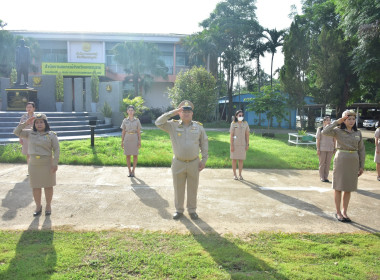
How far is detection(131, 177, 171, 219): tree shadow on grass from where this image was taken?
5.12 m

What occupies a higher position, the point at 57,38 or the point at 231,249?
the point at 57,38

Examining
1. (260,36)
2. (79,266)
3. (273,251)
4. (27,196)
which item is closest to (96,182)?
(27,196)

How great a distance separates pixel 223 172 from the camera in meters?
8.36

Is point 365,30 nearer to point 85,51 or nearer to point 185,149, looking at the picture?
point 185,149

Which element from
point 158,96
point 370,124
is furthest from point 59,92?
point 370,124

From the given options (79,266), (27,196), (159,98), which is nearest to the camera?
(79,266)

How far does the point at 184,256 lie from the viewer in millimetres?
3441

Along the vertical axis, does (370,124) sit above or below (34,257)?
above

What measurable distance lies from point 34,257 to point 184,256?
5.32 ft

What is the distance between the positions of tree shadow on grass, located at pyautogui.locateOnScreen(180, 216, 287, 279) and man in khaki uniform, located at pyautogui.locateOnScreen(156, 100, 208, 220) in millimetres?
605

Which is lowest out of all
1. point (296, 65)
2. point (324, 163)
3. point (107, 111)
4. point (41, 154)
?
point (324, 163)

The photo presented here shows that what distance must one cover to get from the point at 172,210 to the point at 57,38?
32.5 meters

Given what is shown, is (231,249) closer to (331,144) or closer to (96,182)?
(96,182)

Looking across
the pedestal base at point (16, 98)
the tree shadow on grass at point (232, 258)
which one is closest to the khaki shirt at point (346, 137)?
the tree shadow on grass at point (232, 258)
